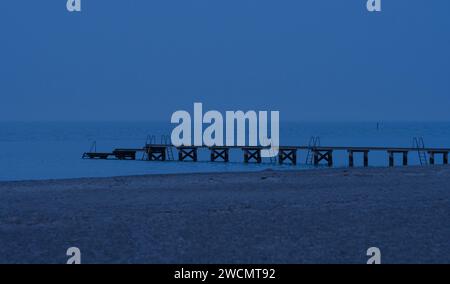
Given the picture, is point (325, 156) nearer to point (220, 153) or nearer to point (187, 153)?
point (220, 153)

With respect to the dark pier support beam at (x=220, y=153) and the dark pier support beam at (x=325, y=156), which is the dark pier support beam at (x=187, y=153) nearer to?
the dark pier support beam at (x=220, y=153)

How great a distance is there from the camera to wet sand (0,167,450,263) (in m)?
9.32

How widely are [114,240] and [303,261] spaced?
300 centimetres

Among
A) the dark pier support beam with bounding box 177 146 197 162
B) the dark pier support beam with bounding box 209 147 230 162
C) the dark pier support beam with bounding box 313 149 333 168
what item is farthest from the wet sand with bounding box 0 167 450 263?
the dark pier support beam with bounding box 177 146 197 162

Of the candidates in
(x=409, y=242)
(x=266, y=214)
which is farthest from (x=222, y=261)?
(x=266, y=214)

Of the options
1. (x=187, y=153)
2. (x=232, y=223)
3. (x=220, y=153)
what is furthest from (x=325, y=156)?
(x=232, y=223)

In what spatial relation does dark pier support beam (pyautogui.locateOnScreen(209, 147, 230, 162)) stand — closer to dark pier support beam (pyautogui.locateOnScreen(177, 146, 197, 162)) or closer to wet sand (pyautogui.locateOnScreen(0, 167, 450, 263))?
dark pier support beam (pyautogui.locateOnScreen(177, 146, 197, 162))

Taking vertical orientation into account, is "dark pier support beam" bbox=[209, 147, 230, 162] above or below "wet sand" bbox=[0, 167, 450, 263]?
above

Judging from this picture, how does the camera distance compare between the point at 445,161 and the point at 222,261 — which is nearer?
the point at 222,261

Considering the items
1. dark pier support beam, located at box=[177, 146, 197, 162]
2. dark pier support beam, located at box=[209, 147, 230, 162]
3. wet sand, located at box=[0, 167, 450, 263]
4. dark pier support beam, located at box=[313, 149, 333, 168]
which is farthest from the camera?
dark pier support beam, located at box=[177, 146, 197, 162]

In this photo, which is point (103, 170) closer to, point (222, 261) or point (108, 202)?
point (108, 202)

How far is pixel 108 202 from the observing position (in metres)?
15.8

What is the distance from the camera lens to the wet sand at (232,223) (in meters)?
9.32
